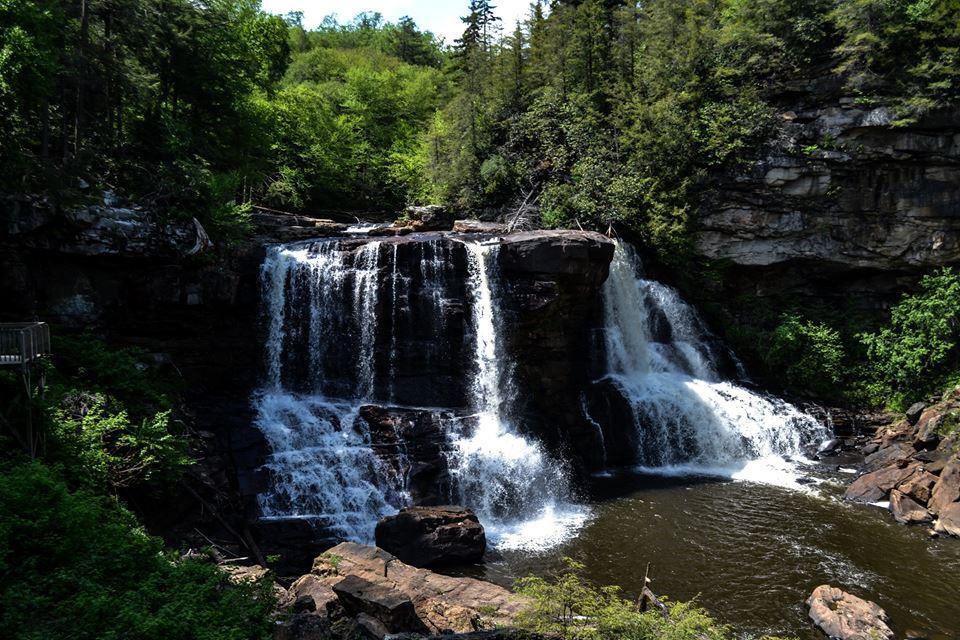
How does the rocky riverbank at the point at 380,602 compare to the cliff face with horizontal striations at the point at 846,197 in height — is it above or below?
below

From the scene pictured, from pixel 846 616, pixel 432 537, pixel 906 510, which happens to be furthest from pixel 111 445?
pixel 906 510

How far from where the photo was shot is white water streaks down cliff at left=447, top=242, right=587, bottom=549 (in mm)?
15016

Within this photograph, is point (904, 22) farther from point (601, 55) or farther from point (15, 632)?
point (15, 632)

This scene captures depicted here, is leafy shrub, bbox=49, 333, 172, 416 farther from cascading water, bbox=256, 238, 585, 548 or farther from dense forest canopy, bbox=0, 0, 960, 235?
dense forest canopy, bbox=0, 0, 960, 235

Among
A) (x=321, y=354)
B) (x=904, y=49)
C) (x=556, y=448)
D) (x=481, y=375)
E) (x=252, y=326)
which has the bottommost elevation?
(x=556, y=448)

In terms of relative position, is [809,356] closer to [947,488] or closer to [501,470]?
[947,488]

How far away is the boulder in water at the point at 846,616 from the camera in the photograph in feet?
32.9

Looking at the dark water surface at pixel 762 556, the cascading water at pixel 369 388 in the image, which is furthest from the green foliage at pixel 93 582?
the cascading water at pixel 369 388

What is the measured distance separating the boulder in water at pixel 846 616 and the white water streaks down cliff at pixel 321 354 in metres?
9.81

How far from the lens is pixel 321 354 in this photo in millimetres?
18953

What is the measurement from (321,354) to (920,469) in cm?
1816

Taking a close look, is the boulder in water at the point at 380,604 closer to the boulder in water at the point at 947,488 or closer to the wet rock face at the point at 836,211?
the boulder in water at the point at 947,488

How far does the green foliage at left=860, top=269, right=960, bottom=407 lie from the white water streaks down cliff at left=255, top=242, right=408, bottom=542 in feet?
61.7

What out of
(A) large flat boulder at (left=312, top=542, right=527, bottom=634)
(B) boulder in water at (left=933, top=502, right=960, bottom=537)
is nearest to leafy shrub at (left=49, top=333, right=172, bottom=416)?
(A) large flat boulder at (left=312, top=542, right=527, bottom=634)
